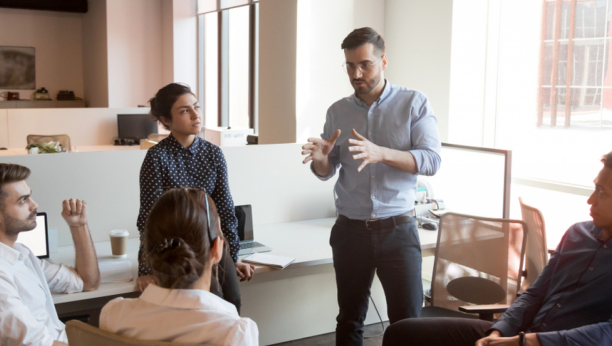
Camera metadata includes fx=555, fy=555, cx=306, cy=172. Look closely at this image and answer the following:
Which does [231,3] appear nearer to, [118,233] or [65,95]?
[65,95]

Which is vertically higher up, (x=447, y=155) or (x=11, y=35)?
(x=11, y=35)

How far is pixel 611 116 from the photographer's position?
3.34 m

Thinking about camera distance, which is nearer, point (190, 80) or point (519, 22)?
point (519, 22)

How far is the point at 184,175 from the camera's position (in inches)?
83.7

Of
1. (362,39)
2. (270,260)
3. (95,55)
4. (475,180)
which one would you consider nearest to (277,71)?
(475,180)

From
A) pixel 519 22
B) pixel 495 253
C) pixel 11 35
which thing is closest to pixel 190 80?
pixel 11 35

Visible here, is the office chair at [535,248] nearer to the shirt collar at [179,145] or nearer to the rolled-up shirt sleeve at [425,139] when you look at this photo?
the rolled-up shirt sleeve at [425,139]

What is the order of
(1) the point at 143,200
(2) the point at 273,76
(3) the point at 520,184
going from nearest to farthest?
(1) the point at 143,200 < (3) the point at 520,184 < (2) the point at 273,76

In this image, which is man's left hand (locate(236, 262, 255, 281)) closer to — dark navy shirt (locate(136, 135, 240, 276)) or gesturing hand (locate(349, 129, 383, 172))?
dark navy shirt (locate(136, 135, 240, 276))

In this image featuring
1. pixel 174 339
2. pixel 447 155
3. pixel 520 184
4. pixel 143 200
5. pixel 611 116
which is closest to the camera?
pixel 174 339

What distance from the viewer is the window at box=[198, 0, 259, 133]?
7.17 metres

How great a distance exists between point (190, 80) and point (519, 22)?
5747 millimetres

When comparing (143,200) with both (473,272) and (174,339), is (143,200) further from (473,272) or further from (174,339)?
(473,272)

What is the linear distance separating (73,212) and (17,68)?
8.91 metres
